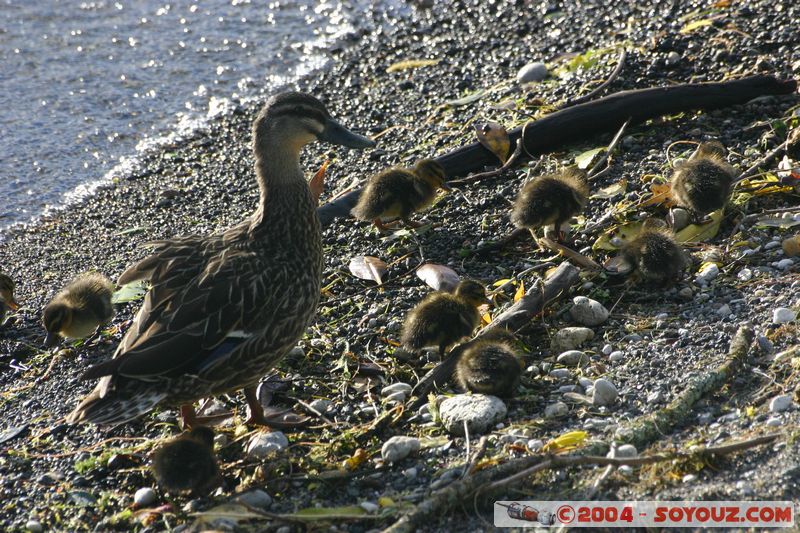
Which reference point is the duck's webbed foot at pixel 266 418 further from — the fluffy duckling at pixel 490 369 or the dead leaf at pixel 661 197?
the dead leaf at pixel 661 197

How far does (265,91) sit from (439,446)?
520 cm

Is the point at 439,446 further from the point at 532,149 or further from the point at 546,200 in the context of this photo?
the point at 532,149

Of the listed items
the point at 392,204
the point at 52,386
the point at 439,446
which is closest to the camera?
the point at 439,446

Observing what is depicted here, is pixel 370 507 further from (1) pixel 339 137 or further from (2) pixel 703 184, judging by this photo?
(2) pixel 703 184

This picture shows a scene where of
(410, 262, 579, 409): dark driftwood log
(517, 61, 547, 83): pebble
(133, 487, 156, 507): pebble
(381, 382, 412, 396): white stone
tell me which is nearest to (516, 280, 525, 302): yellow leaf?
(410, 262, 579, 409): dark driftwood log

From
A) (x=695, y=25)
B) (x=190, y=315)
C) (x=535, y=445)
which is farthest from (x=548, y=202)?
(x=695, y=25)

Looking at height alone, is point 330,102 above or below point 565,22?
below

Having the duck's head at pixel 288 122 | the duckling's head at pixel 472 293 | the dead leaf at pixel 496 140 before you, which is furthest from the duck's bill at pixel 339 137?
the dead leaf at pixel 496 140

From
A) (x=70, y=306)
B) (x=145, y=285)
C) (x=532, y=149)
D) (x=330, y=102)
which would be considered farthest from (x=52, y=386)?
(x=330, y=102)

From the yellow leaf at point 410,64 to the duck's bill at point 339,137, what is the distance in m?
3.26

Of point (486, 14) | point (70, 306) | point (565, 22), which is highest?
point (486, 14)

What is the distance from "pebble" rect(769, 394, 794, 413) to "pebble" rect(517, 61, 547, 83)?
3913 mm

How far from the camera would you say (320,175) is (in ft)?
17.8

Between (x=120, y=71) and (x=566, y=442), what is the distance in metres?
6.29
